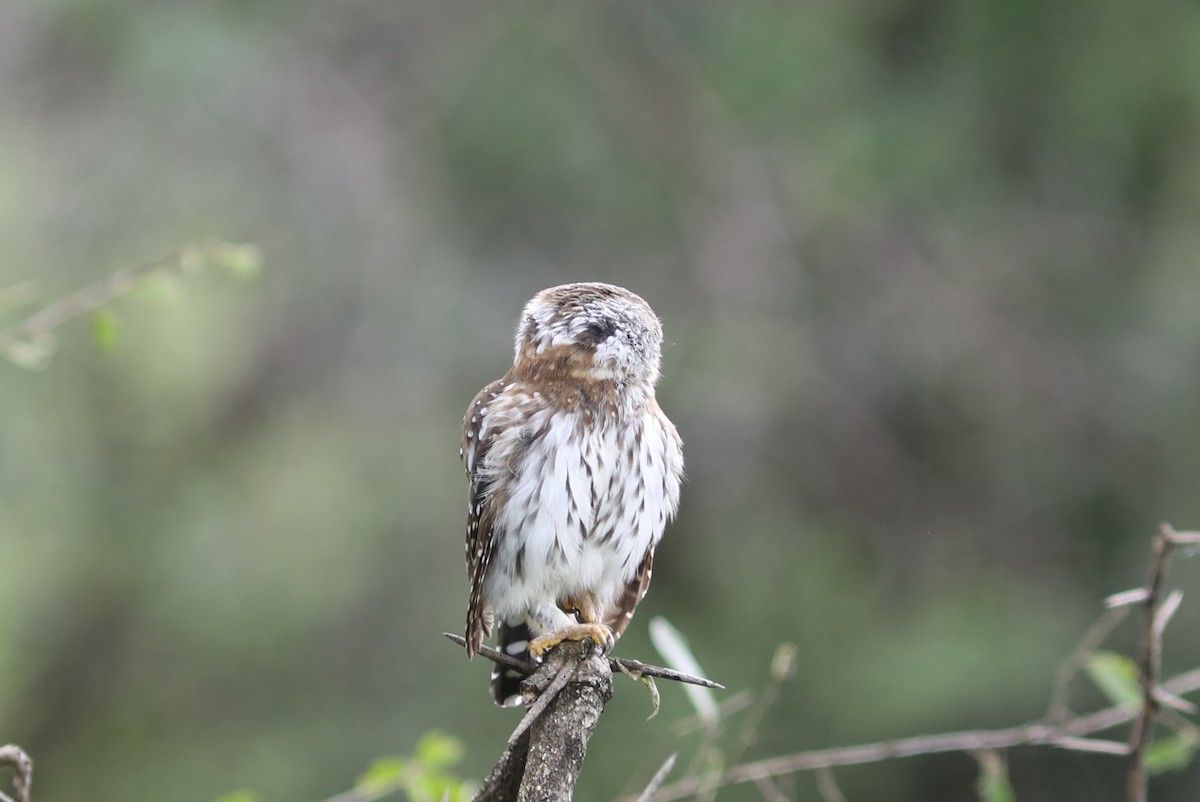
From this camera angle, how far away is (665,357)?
23.3 feet

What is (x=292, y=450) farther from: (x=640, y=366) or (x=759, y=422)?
(x=640, y=366)

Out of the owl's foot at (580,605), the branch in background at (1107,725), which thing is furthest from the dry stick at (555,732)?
the owl's foot at (580,605)

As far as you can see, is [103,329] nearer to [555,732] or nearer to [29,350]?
[29,350]

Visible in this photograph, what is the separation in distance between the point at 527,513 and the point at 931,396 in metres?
5.04

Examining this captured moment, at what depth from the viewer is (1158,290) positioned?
6.82 meters

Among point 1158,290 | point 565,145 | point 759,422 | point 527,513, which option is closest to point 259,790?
point 759,422

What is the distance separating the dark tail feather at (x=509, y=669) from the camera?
303cm

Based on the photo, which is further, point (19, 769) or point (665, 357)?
point (665, 357)

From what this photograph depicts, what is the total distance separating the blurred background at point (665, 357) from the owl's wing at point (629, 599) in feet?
11.9

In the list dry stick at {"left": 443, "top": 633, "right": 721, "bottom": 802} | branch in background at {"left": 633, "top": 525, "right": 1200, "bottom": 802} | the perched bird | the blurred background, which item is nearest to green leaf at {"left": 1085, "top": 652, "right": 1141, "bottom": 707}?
branch in background at {"left": 633, "top": 525, "right": 1200, "bottom": 802}

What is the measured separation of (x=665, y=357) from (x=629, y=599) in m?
4.02

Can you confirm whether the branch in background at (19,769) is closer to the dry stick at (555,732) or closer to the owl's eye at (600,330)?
the dry stick at (555,732)

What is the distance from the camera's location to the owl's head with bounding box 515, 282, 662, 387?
9.02ft

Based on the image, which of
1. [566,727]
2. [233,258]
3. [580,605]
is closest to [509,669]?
[580,605]
